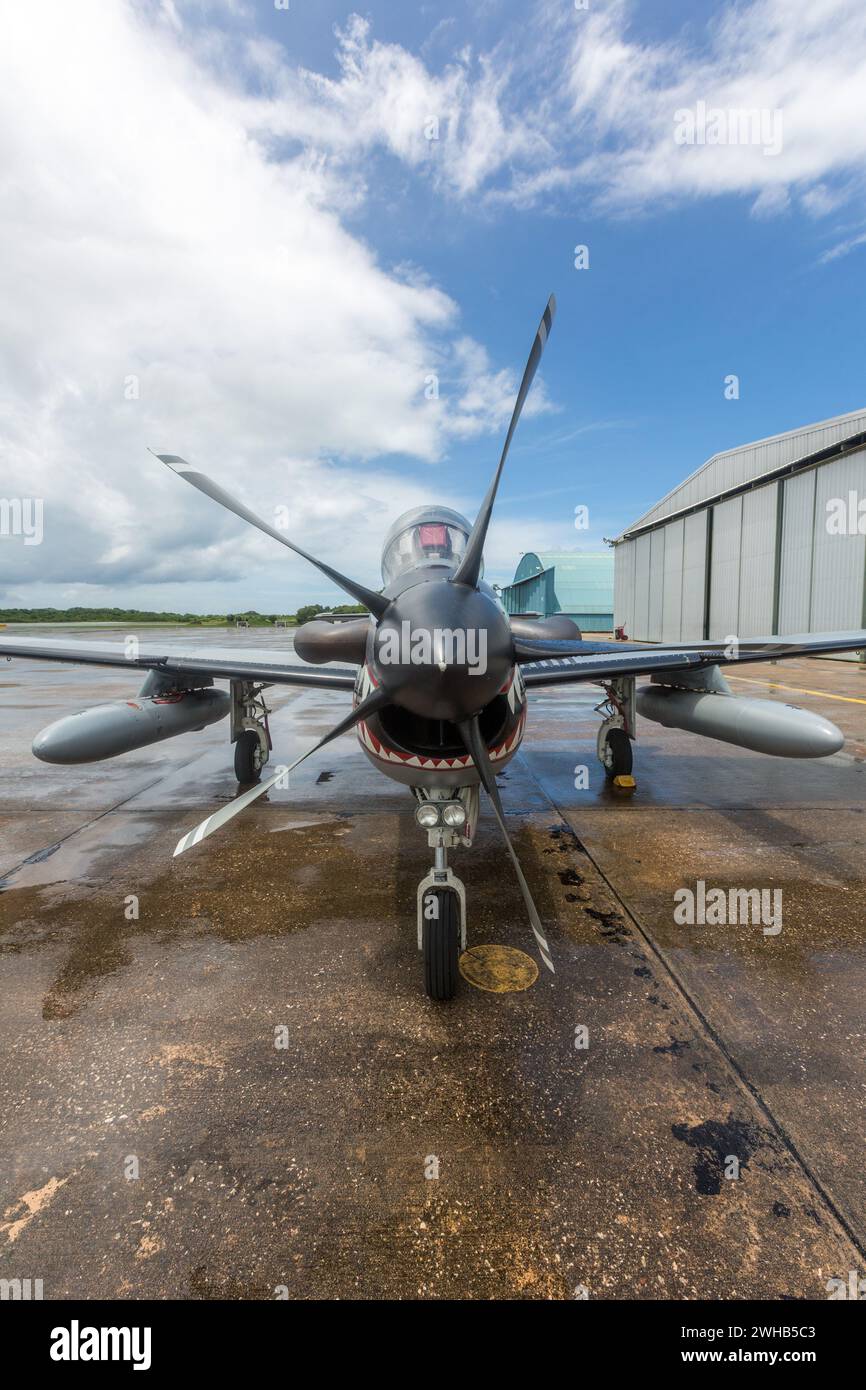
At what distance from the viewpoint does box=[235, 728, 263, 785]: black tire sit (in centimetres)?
838

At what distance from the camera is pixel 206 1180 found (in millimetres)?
2529

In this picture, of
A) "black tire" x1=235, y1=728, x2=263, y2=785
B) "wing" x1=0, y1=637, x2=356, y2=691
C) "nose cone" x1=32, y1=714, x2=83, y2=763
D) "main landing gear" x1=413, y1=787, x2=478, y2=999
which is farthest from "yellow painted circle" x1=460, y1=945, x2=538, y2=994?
"black tire" x1=235, y1=728, x2=263, y2=785

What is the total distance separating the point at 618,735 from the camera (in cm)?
852

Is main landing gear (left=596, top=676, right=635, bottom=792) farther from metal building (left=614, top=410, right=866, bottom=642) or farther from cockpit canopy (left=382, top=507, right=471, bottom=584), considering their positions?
metal building (left=614, top=410, right=866, bottom=642)

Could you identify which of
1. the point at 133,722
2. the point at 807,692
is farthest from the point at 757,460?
the point at 133,722

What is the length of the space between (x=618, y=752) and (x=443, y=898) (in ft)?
18.1

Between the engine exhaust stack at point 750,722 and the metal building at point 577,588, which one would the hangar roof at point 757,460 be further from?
the engine exhaust stack at point 750,722

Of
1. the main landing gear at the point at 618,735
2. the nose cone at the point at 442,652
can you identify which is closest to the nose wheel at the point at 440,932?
the nose cone at the point at 442,652

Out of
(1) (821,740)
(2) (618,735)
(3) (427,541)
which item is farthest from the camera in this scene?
(2) (618,735)

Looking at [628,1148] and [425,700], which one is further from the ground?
[425,700]

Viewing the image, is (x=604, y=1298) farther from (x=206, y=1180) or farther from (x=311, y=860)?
(x=311, y=860)

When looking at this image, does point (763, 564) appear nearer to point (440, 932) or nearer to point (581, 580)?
point (581, 580)
